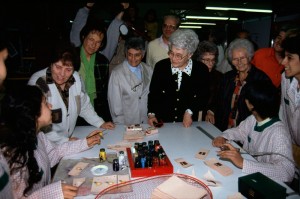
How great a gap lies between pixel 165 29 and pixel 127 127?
1.54 m

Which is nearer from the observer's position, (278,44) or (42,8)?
(278,44)

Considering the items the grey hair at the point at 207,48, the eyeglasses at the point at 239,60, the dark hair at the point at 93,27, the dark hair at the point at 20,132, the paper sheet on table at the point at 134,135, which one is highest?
the dark hair at the point at 93,27

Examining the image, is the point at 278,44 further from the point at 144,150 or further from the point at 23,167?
the point at 23,167

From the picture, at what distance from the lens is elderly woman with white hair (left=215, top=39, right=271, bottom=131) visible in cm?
235

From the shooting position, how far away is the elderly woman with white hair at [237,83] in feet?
7.72

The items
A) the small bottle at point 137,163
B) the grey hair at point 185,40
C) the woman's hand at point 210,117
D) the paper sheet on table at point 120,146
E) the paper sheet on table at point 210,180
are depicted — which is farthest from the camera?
the woman's hand at point 210,117

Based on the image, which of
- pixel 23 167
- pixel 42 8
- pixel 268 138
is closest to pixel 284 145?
pixel 268 138

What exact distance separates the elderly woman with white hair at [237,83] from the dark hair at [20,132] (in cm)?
179

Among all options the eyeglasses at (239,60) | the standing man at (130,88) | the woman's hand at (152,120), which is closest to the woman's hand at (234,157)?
the woman's hand at (152,120)

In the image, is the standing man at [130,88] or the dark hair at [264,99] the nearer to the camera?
the dark hair at [264,99]

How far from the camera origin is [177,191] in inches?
49.5

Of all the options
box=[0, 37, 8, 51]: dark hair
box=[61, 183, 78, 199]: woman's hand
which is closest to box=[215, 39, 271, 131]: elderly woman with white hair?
box=[61, 183, 78, 199]: woman's hand

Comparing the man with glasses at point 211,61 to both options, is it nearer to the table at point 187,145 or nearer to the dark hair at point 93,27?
the table at point 187,145

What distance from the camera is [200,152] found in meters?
1.81
